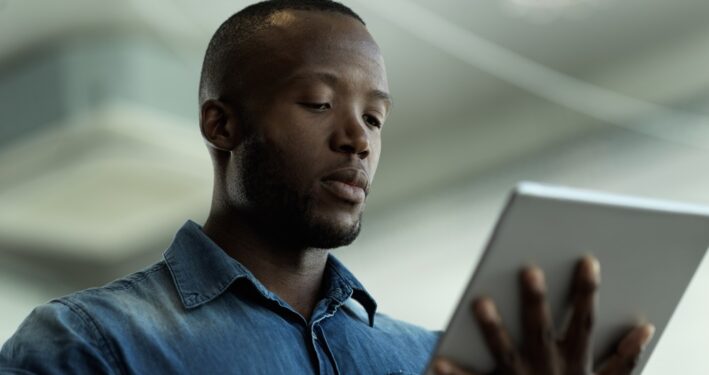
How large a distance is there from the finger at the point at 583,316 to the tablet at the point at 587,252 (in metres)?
0.02

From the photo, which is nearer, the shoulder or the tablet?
the tablet

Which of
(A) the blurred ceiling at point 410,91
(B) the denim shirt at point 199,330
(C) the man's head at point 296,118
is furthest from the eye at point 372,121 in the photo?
(A) the blurred ceiling at point 410,91

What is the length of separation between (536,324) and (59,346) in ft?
1.80

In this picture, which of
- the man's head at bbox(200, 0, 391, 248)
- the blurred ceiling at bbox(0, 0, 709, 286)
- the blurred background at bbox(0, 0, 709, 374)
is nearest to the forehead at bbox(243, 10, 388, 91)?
the man's head at bbox(200, 0, 391, 248)

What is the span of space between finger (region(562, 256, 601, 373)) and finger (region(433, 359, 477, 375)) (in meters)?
0.12

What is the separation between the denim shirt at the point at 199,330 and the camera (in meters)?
1.30

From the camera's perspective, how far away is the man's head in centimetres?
148

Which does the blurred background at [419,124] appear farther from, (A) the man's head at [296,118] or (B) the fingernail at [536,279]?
(B) the fingernail at [536,279]

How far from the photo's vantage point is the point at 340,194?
1.47m

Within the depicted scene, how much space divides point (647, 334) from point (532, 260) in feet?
0.72

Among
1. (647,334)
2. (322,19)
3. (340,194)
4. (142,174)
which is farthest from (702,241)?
(142,174)

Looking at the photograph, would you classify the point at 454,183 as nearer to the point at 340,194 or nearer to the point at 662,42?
the point at 662,42

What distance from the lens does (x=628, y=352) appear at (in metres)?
1.28

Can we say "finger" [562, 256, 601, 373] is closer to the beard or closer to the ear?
the beard
